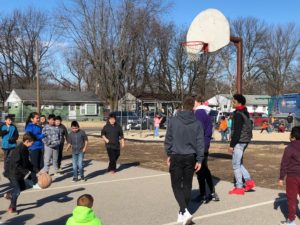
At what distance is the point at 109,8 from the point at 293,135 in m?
40.4

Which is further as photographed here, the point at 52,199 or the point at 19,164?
the point at 52,199

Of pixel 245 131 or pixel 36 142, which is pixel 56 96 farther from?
pixel 245 131

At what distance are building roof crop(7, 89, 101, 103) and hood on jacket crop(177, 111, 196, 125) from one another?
61.7m

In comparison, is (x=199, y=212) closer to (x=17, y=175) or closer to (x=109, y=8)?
(x=17, y=175)

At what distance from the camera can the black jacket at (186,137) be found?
6973 mm

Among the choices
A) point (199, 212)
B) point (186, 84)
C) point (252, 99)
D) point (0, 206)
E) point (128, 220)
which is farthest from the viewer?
point (252, 99)

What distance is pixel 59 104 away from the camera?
2749 inches

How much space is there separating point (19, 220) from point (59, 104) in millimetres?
63595

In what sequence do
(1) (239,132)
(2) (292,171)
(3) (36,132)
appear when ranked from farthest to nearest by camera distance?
(3) (36,132), (1) (239,132), (2) (292,171)

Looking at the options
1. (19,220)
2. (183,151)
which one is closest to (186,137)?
(183,151)

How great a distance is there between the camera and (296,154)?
670 cm

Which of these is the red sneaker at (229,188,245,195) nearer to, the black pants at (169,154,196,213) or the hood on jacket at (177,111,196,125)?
the black pants at (169,154,196,213)

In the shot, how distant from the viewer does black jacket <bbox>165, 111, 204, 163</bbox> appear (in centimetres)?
697

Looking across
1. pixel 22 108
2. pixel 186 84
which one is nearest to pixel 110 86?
pixel 186 84
